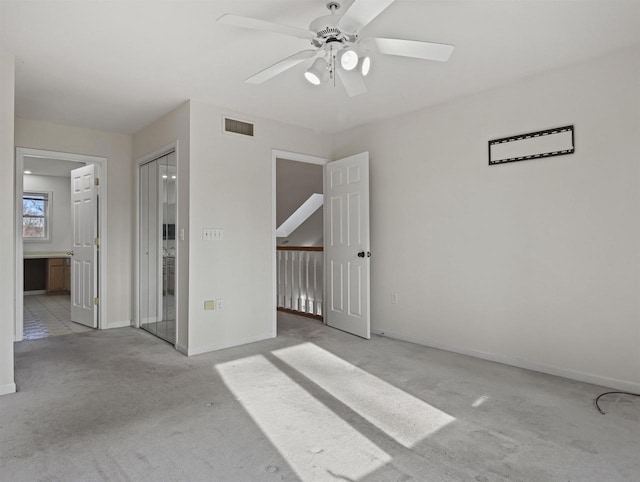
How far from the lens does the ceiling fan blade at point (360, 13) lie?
1712 mm

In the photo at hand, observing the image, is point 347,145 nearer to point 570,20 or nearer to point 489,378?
point 570,20

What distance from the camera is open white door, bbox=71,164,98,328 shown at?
4.69 m

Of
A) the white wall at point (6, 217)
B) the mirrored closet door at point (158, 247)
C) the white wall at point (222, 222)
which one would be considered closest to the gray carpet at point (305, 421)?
the white wall at point (6, 217)

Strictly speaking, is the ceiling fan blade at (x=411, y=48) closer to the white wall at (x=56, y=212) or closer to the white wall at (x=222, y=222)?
the white wall at (x=222, y=222)

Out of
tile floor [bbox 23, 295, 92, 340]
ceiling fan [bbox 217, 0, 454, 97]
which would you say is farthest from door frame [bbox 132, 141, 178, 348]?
ceiling fan [bbox 217, 0, 454, 97]

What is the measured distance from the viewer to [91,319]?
469cm

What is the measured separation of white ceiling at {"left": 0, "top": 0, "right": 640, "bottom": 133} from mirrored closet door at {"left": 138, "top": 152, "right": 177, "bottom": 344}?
75cm

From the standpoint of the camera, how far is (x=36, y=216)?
7555 mm

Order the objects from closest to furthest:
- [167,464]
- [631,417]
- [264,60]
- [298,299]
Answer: [167,464] → [631,417] → [264,60] → [298,299]

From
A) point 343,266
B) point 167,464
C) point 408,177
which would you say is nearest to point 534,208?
point 408,177

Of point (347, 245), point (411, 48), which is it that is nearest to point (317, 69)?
point (411, 48)

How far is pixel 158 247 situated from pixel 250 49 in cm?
252

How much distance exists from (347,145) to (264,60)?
80.4 inches

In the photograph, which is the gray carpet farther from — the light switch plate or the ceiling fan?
the ceiling fan
